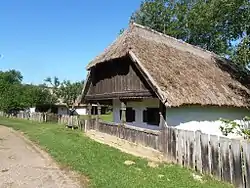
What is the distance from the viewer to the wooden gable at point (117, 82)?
1584cm

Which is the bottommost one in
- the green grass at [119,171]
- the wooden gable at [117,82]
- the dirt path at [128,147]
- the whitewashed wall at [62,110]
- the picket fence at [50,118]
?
the green grass at [119,171]

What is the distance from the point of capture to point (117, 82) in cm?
1811

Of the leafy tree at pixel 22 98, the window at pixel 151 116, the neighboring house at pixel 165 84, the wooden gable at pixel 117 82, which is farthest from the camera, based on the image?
the leafy tree at pixel 22 98

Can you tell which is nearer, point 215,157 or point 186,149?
point 215,157

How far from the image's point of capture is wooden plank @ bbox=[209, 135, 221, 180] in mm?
9555

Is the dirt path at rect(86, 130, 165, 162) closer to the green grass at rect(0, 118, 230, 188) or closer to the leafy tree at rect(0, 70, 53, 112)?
the green grass at rect(0, 118, 230, 188)

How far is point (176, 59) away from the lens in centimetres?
1812

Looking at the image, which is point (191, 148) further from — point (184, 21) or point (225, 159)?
point (184, 21)

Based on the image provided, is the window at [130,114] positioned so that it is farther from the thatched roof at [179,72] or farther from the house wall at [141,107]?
the thatched roof at [179,72]

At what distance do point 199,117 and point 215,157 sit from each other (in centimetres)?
669

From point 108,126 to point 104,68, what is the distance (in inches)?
154

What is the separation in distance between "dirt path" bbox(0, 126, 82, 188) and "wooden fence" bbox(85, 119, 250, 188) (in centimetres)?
405

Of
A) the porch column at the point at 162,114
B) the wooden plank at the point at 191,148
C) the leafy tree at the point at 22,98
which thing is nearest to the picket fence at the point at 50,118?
the leafy tree at the point at 22,98

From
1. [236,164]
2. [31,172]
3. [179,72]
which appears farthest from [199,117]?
[31,172]
